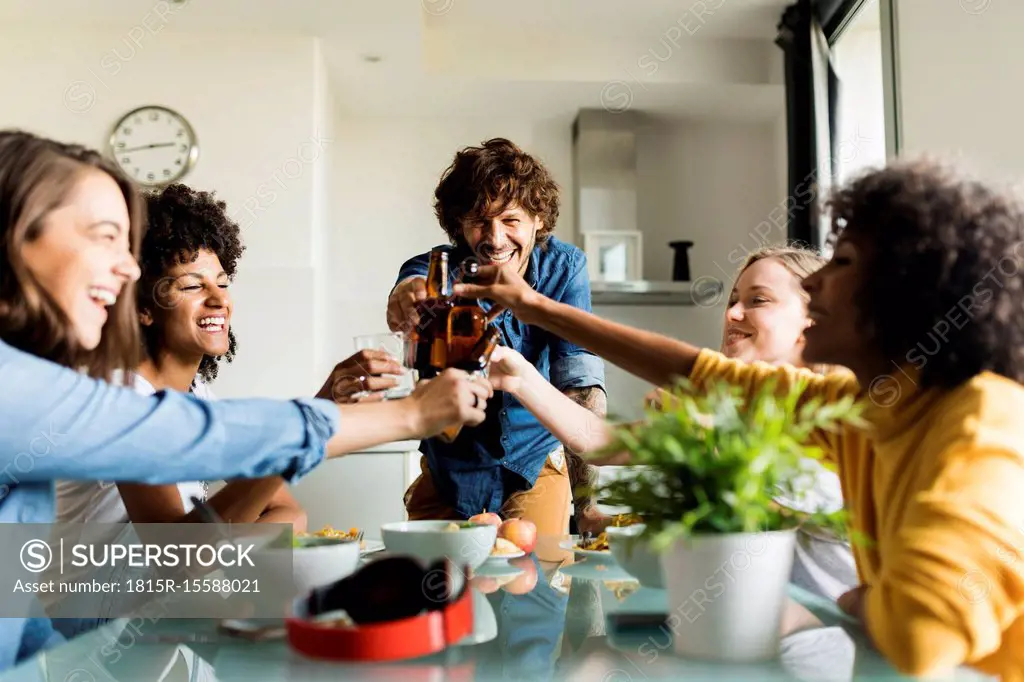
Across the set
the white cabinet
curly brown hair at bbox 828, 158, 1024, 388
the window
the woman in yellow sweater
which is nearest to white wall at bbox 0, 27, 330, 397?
the white cabinet

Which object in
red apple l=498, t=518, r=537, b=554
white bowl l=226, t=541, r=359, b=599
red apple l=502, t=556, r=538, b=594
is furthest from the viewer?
red apple l=498, t=518, r=537, b=554

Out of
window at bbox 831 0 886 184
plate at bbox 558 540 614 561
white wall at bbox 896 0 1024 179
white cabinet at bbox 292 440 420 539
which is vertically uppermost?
window at bbox 831 0 886 184

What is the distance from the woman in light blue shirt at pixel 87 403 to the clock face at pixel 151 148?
2.88 meters

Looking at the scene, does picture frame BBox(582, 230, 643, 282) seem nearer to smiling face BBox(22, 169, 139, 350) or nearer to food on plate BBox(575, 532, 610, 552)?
food on plate BBox(575, 532, 610, 552)

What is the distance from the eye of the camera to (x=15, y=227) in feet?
2.99

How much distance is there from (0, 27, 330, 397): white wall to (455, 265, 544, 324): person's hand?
2624 millimetres

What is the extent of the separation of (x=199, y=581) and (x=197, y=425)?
1.24 ft

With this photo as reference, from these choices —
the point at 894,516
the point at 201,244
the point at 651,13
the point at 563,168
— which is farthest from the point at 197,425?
the point at 563,168

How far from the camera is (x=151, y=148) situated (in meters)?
3.72

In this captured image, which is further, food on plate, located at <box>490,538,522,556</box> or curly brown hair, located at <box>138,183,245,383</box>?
curly brown hair, located at <box>138,183,245,383</box>

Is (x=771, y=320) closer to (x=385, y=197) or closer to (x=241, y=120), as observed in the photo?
(x=241, y=120)

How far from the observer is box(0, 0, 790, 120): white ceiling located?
368 centimetres

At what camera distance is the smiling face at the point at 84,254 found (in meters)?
0.93

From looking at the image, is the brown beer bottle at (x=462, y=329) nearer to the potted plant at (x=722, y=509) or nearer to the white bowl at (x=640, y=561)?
the white bowl at (x=640, y=561)
